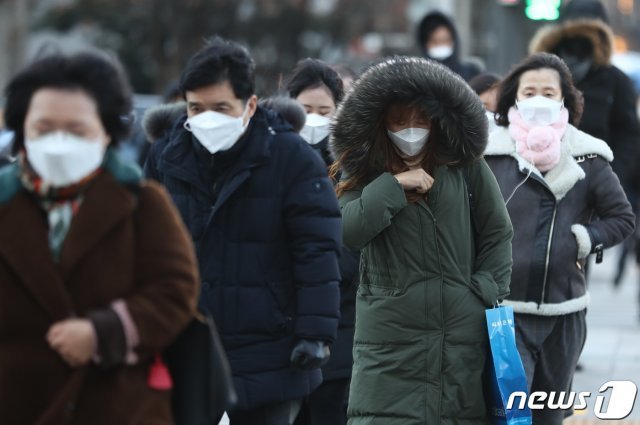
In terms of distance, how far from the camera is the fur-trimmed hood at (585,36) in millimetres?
9523

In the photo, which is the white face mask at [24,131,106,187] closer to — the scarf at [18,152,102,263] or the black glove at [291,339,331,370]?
the scarf at [18,152,102,263]

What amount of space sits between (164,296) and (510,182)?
307 centimetres

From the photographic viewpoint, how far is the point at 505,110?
7.00 m

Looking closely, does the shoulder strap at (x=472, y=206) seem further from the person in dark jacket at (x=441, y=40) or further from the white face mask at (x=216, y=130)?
the person in dark jacket at (x=441, y=40)

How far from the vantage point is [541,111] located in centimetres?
677

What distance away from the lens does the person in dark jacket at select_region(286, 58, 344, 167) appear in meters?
7.29

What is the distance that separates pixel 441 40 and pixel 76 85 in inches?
293

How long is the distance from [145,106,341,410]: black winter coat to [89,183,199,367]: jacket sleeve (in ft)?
4.30

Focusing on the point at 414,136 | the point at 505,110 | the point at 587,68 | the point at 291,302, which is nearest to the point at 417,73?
the point at 414,136

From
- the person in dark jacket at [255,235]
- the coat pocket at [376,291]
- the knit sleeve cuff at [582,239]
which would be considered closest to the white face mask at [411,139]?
the person in dark jacket at [255,235]

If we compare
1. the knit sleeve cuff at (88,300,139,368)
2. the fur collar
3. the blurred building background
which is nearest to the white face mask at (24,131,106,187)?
the knit sleeve cuff at (88,300,139,368)

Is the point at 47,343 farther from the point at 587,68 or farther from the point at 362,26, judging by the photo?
the point at 362,26

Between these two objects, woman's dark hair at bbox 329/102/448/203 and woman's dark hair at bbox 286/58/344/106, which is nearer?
woman's dark hair at bbox 329/102/448/203

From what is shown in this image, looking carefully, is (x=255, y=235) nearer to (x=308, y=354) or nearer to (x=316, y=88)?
(x=308, y=354)
